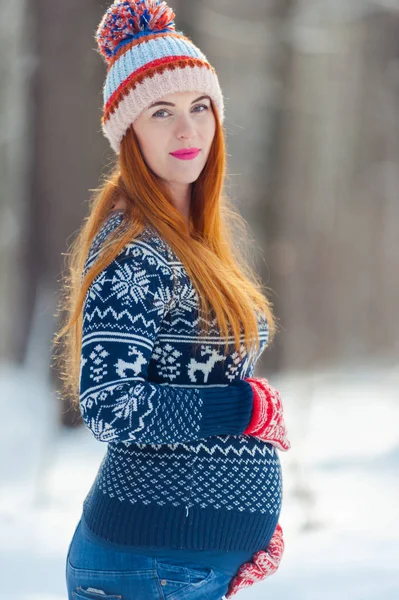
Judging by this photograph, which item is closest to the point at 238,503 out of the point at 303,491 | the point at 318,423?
the point at 303,491

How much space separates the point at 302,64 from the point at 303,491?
4.74 meters

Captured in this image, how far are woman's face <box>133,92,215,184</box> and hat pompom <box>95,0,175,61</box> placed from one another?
0.19 meters

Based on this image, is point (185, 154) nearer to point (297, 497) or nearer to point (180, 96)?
point (180, 96)

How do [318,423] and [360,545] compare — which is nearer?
[360,545]

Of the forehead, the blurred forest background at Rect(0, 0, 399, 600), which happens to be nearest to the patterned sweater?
the forehead

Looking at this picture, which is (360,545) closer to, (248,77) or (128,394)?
(128,394)

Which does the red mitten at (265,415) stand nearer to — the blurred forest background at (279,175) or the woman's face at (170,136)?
the woman's face at (170,136)

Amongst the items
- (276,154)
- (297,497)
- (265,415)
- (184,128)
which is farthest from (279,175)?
(265,415)

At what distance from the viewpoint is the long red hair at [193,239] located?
1491 mm

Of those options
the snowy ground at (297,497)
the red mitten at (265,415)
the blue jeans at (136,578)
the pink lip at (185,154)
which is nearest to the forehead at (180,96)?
the pink lip at (185,154)

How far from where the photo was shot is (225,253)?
1.80 meters

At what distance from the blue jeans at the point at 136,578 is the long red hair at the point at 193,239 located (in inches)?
17.0

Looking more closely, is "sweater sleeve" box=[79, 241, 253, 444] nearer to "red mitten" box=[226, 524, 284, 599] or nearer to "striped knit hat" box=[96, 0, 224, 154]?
"red mitten" box=[226, 524, 284, 599]

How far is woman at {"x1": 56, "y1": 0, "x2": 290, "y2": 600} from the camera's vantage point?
1.36 m
